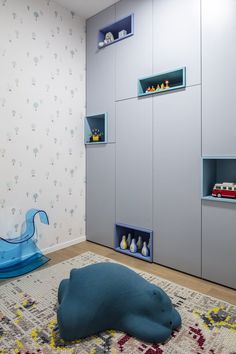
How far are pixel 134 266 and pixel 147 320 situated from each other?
99cm

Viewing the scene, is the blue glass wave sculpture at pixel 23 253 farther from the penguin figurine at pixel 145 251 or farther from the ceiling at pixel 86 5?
the ceiling at pixel 86 5

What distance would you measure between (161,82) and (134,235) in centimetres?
174

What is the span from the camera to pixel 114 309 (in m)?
1.58

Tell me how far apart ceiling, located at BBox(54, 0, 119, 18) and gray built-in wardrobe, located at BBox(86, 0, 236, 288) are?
3.4 inches

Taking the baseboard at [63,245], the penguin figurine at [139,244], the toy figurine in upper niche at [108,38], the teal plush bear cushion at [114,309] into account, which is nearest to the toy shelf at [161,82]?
the toy figurine in upper niche at [108,38]

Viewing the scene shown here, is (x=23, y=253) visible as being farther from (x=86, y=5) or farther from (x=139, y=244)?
(x=86, y=5)

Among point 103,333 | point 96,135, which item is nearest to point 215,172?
point 96,135

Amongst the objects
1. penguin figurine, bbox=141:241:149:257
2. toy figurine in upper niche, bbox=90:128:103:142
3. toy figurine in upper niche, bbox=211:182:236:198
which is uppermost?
toy figurine in upper niche, bbox=90:128:103:142

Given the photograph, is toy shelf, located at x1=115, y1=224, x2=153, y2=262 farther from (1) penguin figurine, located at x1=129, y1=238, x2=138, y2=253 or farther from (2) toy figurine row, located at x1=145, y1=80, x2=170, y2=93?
(2) toy figurine row, located at x1=145, y1=80, x2=170, y2=93

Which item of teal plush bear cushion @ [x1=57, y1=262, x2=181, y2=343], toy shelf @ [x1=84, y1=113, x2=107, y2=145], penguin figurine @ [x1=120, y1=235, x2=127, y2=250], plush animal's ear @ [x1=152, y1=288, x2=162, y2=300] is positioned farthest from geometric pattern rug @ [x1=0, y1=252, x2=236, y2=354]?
toy shelf @ [x1=84, y1=113, x2=107, y2=145]

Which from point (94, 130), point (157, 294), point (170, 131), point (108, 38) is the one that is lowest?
point (157, 294)

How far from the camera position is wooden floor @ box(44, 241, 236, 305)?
2.07m

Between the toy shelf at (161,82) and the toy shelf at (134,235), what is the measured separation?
56.6 inches

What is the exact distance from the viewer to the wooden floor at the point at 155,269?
207cm
